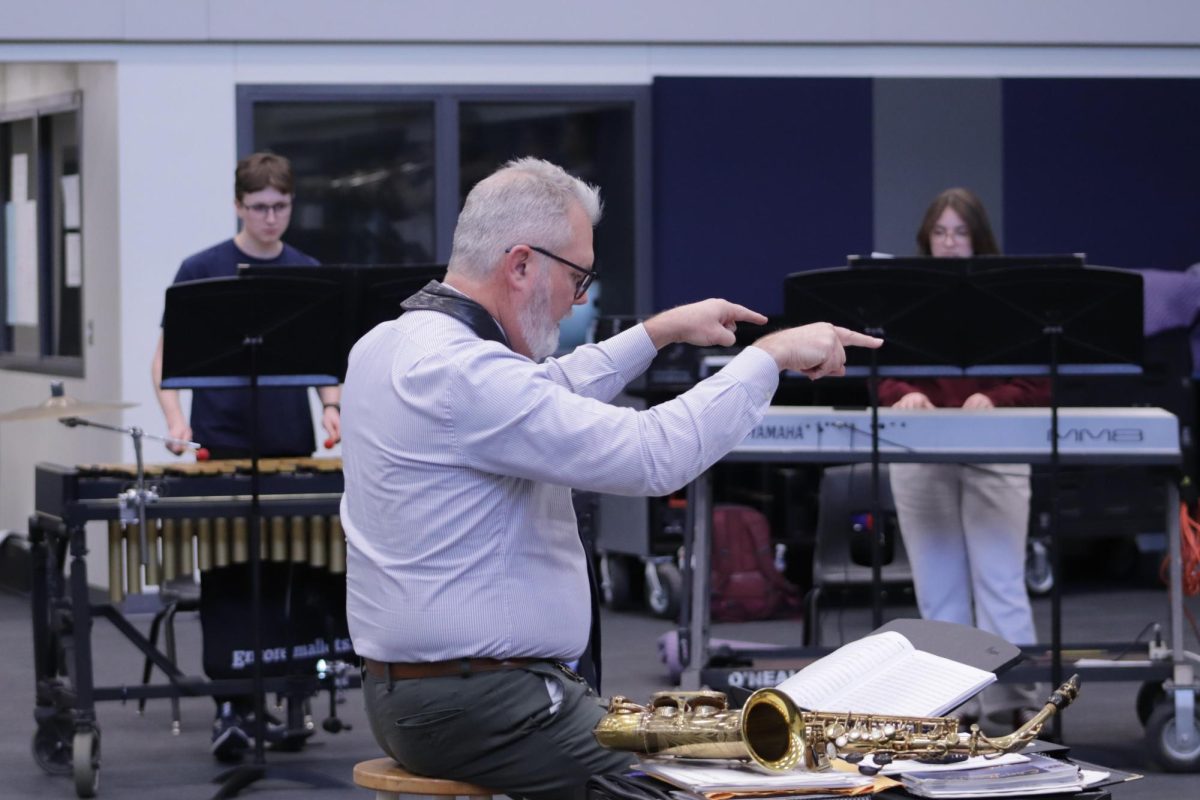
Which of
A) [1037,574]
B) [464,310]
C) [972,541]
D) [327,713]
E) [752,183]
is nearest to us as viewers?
[464,310]

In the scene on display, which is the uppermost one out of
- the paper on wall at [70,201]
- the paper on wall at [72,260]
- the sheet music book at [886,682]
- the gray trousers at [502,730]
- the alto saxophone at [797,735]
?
the paper on wall at [70,201]

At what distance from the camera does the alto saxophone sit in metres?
2.39

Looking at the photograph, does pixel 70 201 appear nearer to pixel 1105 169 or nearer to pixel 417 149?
pixel 417 149

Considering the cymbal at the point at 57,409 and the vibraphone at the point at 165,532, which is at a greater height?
the cymbal at the point at 57,409

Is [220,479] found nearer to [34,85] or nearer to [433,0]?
[433,0]

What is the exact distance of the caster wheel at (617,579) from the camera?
355 inches

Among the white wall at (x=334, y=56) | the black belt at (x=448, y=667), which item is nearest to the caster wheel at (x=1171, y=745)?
the black belt at (x=448, y=667)

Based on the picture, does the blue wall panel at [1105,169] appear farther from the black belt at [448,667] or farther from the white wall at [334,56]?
the black belt at [448,667]

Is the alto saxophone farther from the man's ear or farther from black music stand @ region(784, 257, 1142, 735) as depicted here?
black music stand @ region(784, 257, 1142, 735)

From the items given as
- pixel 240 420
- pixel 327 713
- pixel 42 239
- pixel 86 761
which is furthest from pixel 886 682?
pixel 42 239

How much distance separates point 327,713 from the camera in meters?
6.82

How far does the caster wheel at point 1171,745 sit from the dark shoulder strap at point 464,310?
3.33 metres

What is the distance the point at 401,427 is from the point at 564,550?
0.32 m

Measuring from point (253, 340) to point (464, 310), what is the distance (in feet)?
8.07
